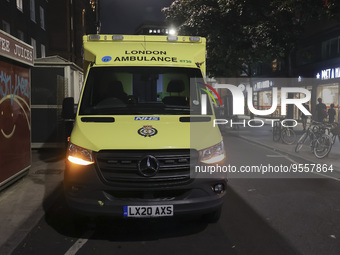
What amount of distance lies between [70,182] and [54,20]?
36.9 meters

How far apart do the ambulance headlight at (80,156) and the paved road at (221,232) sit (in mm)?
987

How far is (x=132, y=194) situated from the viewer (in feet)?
Answer: 13.0

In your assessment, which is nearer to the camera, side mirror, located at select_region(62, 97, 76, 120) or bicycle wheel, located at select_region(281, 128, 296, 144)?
side mirror, located at select_region(62, 97, 76, 120)

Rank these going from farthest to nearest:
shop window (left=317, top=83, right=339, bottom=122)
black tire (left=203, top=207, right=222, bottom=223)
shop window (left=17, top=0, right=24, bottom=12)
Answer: shop window (left=17, top=0, right=24, bottom=12), shop window (left=317, top=83, right=339, bottom=122), black tire (left=203, top=207, right=222, bottom=223)

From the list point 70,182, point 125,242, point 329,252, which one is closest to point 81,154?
point 70,182

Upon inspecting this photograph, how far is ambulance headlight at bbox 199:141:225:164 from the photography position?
4078 mm

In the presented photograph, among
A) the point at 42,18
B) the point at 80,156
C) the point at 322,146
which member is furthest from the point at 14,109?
the point at 42,18

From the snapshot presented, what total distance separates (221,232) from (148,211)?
1136mm

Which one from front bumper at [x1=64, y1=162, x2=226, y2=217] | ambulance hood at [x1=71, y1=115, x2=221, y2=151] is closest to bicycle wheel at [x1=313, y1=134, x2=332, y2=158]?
ambulance hood at [x1=71, y1=115, x2=221, y2=151]

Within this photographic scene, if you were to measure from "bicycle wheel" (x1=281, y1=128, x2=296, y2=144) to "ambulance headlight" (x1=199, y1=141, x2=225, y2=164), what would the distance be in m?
10.5

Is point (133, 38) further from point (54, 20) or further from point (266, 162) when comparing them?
point (54, 20)

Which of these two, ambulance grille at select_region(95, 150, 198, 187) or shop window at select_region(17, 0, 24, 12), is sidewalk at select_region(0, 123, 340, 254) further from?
shop window at select_region(17, 0, 24, 12)

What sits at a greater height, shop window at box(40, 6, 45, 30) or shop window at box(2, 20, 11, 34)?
shop window at box(40, 6, 45, 30)

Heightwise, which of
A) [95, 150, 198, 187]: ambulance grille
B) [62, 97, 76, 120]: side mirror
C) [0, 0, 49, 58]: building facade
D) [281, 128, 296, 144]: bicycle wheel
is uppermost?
[0, 0, 49, 58]: building facade
